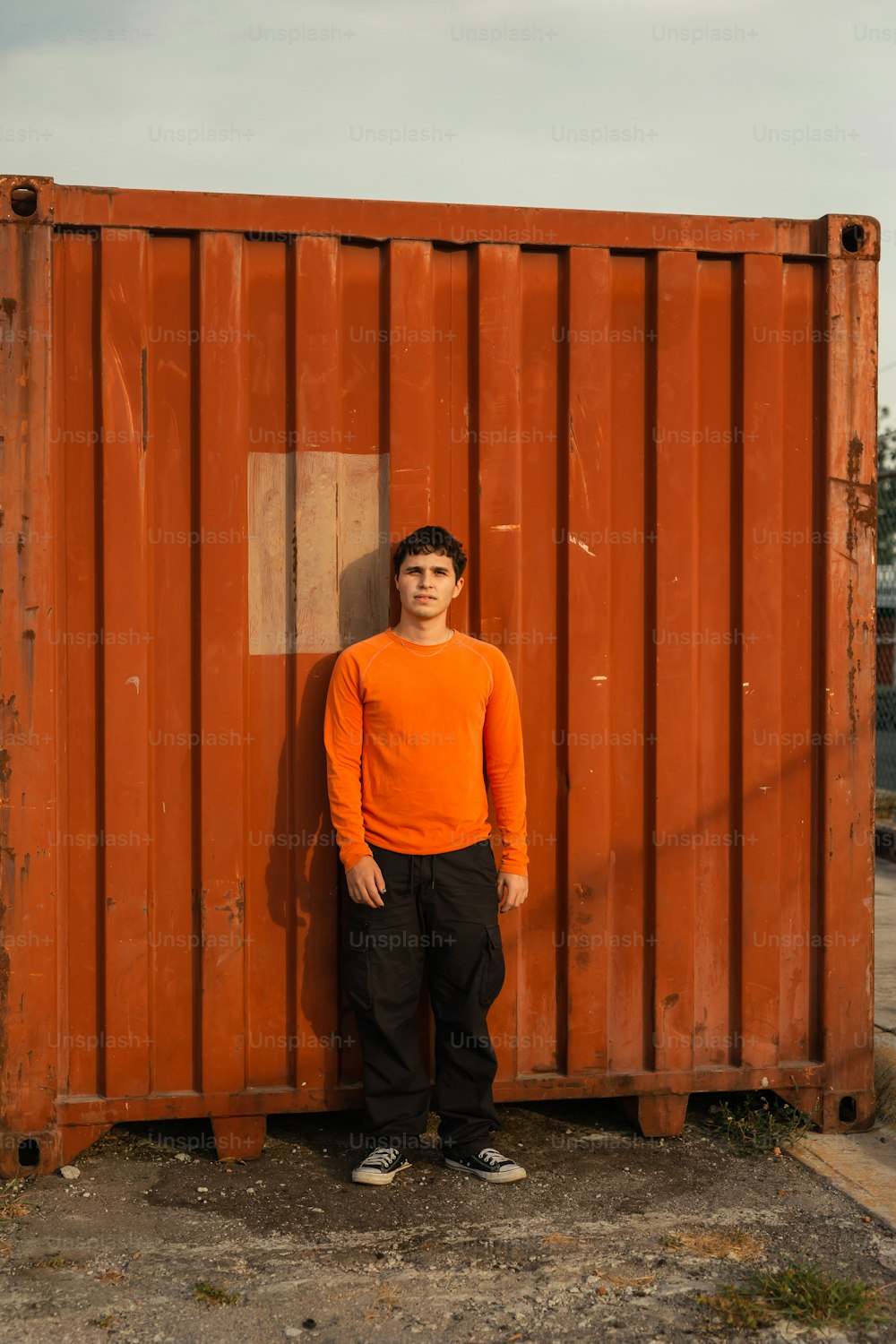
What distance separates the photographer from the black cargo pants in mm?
3984

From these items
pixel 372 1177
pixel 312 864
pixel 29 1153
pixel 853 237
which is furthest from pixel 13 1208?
pixel 853 237

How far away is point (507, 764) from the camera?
4.06 metres

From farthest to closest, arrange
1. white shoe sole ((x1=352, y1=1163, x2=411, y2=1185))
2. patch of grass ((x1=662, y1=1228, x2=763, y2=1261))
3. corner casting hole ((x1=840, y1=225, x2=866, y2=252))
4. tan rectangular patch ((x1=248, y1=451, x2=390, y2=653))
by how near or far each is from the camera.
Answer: corner casting hole ((x1=840, y1=225, x2=866, y2=252)) < tan rectangular patch ((x1=248, y1=451, x2=390, y2=653)) < white shoe sole ((x1=352, y1=1163, x2=411, y2=1185)) < patch of grass ((x1=662, y1=1228, x2=763, y2=1261))

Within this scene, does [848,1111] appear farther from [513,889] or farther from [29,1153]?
[29,1153]

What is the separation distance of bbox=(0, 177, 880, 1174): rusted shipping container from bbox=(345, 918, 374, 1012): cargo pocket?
0.54 feet

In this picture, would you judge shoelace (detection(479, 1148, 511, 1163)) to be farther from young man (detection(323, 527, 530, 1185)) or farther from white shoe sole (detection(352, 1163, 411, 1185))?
white shoe sole (detection(352, 1163, 411, 1185))

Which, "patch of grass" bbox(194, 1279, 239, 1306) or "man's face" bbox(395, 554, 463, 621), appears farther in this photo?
"man's face" bbox(395, 554, 463, 621)

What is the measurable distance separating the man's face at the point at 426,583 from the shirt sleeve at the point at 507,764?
31 centimetres

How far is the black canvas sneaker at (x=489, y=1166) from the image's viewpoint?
390 centimetres

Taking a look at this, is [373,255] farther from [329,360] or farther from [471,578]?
[471,578]

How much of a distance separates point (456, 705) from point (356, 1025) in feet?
3.81

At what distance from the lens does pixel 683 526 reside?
429 centimetres

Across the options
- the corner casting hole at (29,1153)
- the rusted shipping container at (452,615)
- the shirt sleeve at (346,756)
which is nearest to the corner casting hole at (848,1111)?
the rusted shipping container at (452,615)

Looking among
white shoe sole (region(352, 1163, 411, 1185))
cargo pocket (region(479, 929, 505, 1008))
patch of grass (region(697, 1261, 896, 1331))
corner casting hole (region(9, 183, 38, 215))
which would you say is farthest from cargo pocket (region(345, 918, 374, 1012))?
corner casting hole (region(9, 183, 38, 215))
